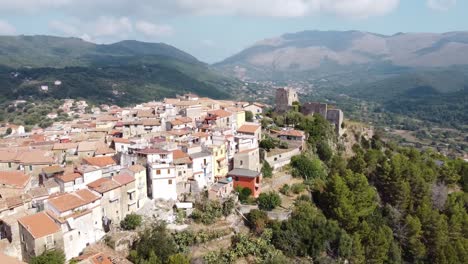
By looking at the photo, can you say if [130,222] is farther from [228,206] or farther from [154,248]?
[228,206]

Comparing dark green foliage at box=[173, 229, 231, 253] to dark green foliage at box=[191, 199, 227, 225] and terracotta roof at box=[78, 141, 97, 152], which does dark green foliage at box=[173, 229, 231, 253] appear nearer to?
dark green foliage at box=[191, 199, 227, 225]

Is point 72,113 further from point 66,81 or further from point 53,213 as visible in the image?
point 53,213

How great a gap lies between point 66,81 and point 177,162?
119670 mm

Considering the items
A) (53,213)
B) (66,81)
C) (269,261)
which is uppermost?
(66,81)

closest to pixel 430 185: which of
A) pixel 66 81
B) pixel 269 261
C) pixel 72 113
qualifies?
pixel 269 261

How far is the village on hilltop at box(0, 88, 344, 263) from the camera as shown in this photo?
992 inches

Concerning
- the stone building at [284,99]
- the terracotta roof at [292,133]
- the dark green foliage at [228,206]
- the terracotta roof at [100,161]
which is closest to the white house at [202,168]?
the dark green foliage at [228,206]

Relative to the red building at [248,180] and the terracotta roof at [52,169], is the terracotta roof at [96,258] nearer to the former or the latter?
the terracotta roof at [52,169]

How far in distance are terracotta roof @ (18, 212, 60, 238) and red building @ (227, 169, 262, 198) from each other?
1781cm

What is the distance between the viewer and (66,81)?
5394 inches

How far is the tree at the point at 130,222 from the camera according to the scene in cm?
2945

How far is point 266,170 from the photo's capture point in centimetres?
4206

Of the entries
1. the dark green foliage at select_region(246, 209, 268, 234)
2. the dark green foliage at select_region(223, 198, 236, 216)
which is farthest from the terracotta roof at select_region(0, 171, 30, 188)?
the dark green foliage at select_region(246, 209, 268, 234)

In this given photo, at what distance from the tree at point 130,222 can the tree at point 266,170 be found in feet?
54.8
